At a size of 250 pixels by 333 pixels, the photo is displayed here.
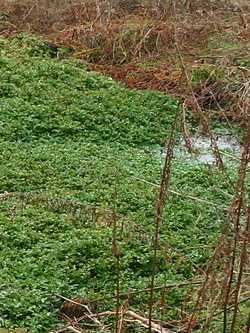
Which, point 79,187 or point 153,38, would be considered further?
point 153,38

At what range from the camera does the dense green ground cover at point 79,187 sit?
477cm

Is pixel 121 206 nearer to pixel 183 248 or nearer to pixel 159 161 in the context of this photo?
pixel 183 248

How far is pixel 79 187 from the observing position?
636 centimetres

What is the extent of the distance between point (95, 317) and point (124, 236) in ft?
4.93

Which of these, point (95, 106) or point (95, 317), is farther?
point (95, 106)

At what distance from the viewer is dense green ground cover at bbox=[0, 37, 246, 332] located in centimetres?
477

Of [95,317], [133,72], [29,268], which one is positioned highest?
[95,317]

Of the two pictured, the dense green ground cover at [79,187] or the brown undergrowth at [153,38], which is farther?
the brown undergrowth at [153,38]

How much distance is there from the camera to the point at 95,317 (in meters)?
3.90

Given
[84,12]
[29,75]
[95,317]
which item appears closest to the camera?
[95,317]

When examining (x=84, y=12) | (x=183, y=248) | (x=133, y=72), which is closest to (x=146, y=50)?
(x=133, y=72)

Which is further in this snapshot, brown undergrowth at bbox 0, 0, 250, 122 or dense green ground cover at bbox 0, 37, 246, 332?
brown undergrowth at bbox 0, 0, 250, 122

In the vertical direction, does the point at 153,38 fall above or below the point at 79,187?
below

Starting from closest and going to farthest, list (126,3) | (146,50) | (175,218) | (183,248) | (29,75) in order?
(183,248) < (175,218) < (29,75) < (146,50) < (126,3)
